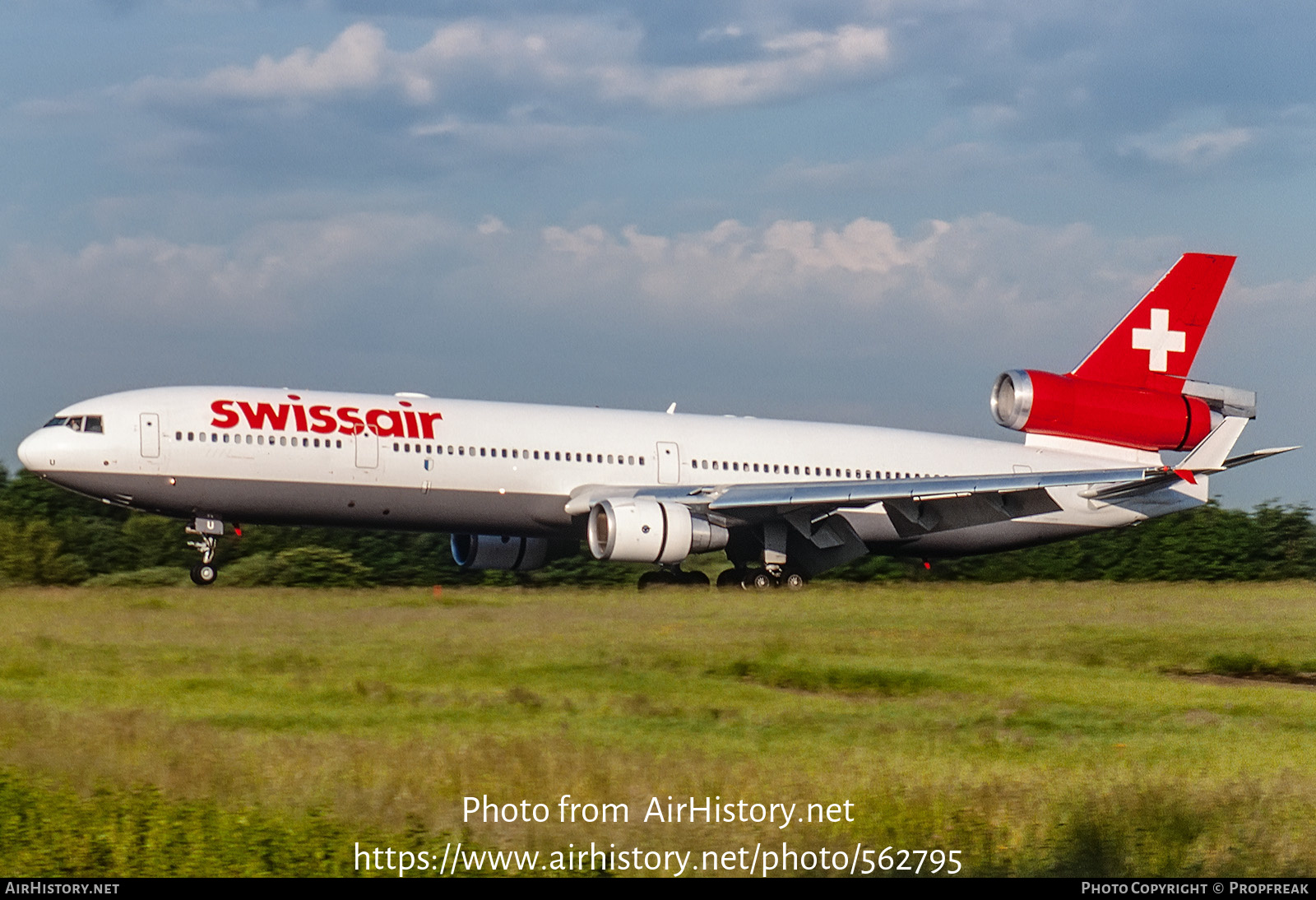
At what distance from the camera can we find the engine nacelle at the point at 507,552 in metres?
31.6

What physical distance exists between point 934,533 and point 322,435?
12697 millimetres

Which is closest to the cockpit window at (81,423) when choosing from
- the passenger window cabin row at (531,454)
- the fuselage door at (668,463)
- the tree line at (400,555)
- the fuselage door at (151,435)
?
the fuselage door at (151,435)

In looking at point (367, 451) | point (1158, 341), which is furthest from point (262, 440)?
point (1158, 341)

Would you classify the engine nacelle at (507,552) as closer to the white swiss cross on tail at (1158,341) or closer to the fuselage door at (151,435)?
the fuselage door at (151,435)

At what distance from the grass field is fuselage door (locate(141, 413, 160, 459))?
12.6 ft

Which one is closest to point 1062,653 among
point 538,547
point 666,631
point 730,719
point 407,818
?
point 666,631

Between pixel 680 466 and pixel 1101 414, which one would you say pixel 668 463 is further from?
pixel 1101 414

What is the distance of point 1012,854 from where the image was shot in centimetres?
884

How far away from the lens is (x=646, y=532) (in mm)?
26969

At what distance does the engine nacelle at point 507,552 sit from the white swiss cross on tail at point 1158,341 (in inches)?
524

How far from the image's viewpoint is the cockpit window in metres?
26.3

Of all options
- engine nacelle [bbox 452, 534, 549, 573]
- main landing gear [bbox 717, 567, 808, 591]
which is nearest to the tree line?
engine nacelle [bbox 452, 534, 549, 573]

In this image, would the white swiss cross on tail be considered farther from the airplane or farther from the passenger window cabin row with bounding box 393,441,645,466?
the passenger window cabin row with bounding box 393,441,645,466

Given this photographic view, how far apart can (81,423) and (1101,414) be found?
20080mm
